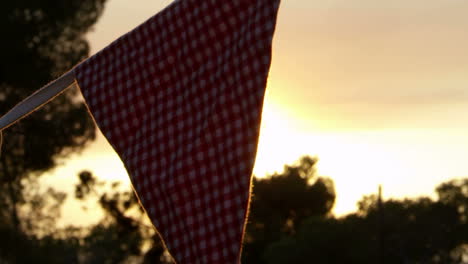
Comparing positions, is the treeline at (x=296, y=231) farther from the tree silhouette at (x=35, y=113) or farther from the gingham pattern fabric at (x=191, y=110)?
the gingham pattern fabric at (x=191, y=110)

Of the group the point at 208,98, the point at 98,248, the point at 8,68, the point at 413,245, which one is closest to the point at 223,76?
the point at 208,98

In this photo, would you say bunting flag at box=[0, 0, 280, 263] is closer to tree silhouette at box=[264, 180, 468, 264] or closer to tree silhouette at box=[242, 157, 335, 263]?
tree silhouette at box=[264, 180, 468, 264]

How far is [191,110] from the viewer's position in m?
3.34

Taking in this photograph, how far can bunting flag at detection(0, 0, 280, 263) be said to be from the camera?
3150 millimetres

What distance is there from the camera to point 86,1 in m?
27.2

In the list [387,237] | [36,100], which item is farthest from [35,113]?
[36,100]

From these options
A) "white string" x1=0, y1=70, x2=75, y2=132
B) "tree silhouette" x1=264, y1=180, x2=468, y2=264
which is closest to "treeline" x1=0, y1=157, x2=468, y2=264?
"tree silhouette" x1=264, y1=180, x2=468, y2=264

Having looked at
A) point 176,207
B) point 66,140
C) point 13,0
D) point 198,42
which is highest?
point 13,0

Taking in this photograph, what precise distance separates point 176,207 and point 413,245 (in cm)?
3863

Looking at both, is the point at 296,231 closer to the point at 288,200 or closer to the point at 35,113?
the point at 288,200

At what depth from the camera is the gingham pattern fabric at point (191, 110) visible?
10.3 feet

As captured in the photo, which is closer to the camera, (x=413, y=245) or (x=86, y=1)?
(x=86, y=1)

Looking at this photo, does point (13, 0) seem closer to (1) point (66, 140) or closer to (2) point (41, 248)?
(1) point (66, 140)

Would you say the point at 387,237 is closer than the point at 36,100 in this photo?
No
